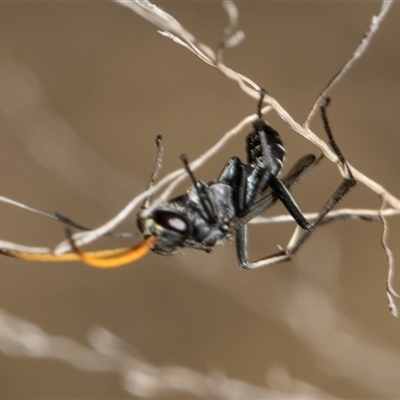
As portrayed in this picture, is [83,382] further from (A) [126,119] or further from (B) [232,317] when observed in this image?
(A) [126,119]

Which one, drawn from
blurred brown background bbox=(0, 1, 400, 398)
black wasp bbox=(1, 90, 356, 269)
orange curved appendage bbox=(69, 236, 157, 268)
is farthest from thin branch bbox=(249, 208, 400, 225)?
blurred brown background bbox=(0, 1, 400, 398)

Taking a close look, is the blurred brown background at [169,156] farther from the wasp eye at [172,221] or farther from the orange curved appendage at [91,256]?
the orange curved appendage at [91,256]

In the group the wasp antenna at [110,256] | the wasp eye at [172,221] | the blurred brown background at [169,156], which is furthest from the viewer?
the blurred brown background at [169,156]

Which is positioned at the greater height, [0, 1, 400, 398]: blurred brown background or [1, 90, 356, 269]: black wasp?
[0, 1, 400, 398]: blurred brown background

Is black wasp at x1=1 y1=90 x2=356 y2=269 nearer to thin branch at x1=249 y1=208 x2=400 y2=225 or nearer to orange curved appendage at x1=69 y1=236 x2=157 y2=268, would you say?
thin branch at x1=249 y1=208 x2=400 y2=225

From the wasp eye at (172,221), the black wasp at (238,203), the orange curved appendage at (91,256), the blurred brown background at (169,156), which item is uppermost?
the blurred brown background at (169,156)

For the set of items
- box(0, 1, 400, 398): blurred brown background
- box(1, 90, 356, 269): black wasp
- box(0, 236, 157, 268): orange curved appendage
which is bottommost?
box(0, 236, 157, 268): orange curved appendage

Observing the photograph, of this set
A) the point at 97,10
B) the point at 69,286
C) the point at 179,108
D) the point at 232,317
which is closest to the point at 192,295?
the point at 232,317

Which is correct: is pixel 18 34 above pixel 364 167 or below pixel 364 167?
above

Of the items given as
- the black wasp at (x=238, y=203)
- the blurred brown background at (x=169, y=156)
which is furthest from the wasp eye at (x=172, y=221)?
the blurred brown background at (x=169, y=156)
